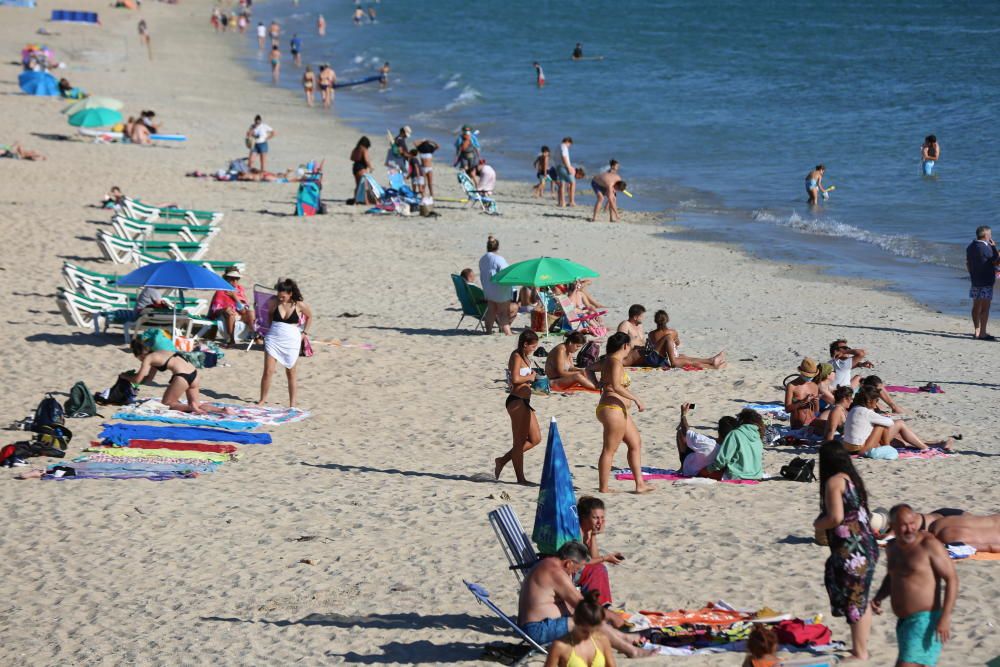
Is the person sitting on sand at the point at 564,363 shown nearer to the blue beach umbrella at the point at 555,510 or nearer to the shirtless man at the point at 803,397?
the shirtless man at the point at 803,397

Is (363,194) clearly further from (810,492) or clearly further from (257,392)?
(810,492)

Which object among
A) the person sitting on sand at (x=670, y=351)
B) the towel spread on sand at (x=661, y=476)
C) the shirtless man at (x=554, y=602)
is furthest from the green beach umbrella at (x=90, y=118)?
the shirtless man at (x=554, y=602)

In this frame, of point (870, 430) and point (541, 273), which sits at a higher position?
point (541, 273)

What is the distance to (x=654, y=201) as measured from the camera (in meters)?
27.1

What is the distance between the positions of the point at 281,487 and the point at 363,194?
1417 cm

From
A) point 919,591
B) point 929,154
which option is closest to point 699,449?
point 919,591

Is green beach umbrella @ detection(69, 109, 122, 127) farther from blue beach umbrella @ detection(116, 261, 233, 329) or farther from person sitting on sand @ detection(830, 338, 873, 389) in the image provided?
person sitting on sand @ detection(830, 338, 873, 389)

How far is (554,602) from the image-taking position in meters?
7.12

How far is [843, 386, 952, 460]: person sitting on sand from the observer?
1099 centimetres

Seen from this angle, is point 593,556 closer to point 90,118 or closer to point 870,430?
point 870,430

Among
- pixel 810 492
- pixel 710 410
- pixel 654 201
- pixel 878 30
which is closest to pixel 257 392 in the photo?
pixel 710 410

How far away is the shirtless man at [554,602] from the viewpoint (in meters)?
7.03

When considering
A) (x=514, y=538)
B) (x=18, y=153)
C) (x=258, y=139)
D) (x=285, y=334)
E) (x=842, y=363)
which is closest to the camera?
(x=514, y=538)

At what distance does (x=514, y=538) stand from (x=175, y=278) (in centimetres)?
735
